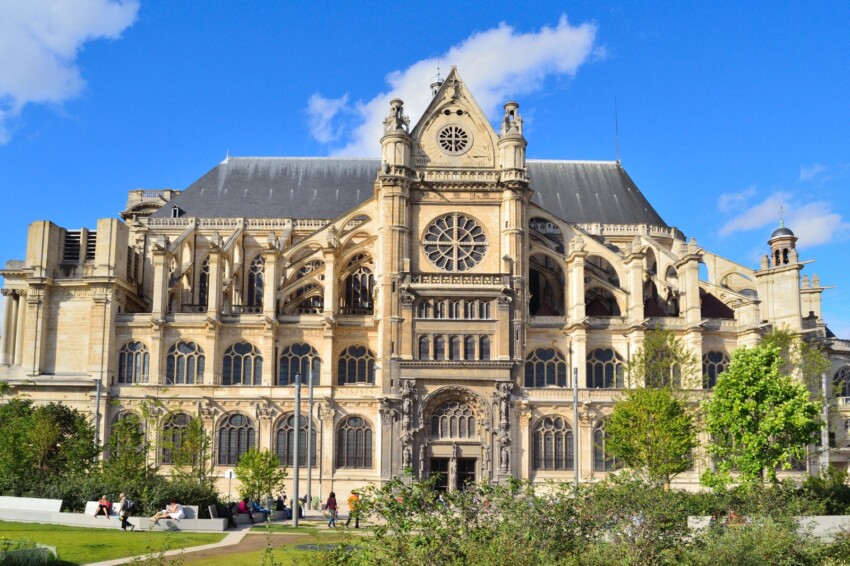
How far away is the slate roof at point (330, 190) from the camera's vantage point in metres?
68.2

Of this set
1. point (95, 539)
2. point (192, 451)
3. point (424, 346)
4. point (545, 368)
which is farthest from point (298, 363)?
point (95, 539)

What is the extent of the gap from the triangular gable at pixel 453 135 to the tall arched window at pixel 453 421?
15.1 m

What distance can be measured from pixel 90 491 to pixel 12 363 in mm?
24037

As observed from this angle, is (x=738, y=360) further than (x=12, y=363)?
No

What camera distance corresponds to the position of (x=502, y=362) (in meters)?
53.3

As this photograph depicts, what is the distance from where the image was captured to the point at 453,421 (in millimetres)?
53906

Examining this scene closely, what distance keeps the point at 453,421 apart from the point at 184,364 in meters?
16.6

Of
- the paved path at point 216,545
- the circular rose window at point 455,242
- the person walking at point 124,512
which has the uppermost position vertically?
the circular rose window at point 455,242

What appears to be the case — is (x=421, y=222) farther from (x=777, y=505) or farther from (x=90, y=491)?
(x=777, y=505)

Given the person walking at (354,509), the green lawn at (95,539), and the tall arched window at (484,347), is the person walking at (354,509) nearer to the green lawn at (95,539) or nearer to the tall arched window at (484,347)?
the green lawn at (95,539)

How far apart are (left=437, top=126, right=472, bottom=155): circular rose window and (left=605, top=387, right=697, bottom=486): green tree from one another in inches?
770

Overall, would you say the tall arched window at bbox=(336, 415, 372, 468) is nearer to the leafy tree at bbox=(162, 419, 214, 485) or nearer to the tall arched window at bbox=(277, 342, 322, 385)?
the tall arched window at bbox=(277, 342, 322, 385)

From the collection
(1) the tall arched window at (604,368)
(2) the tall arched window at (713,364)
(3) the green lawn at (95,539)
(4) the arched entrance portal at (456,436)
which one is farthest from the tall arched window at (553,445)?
(3) the green lawn at (95,539)

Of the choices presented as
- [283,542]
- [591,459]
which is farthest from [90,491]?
[591,459]
